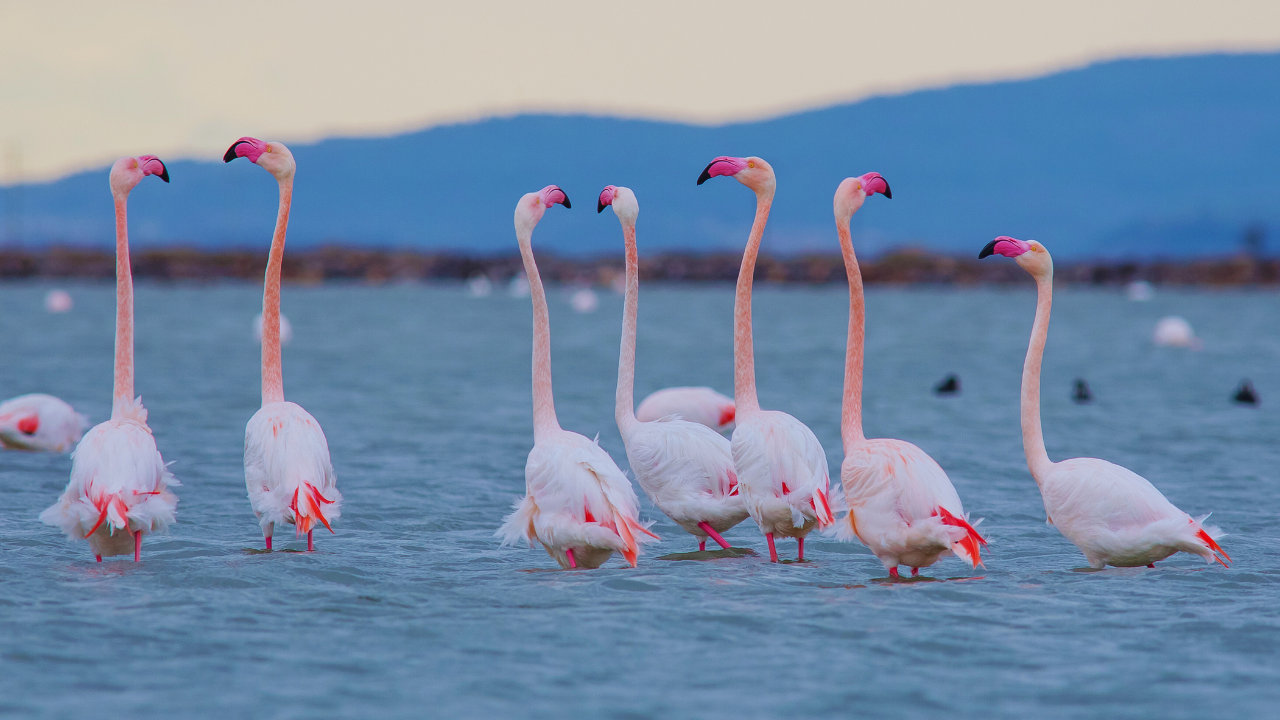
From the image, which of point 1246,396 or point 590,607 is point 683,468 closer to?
point 590,607

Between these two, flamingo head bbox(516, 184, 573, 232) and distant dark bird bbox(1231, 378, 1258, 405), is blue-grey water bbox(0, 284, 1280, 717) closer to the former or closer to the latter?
distant dark bird bbox(1231, 378, 1258, 405)

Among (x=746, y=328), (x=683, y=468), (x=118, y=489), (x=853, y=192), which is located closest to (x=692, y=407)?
(x=746, y=328)

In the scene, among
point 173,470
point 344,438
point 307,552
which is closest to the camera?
point 307,552

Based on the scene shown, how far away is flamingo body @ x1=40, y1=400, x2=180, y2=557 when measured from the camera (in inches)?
297

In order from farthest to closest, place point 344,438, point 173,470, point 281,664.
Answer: point 344,438 → point 173,470 → point 281,664

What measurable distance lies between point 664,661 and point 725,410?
290 inches

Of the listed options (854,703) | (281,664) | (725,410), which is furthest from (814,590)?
(725,410)

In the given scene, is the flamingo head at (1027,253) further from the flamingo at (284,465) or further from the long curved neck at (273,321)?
the long curved neck at (273,321)

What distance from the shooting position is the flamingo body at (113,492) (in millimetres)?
7543

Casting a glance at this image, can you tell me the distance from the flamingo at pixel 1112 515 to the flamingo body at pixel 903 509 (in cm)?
74

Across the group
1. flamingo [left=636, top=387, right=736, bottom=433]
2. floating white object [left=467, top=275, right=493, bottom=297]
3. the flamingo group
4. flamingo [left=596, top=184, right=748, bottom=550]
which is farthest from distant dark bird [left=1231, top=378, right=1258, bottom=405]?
floating white object [left=467, top=275, right=493, bottom=297]

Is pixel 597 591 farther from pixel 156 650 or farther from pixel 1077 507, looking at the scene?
pixel 1077 507

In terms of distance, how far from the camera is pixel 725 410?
13.5 metres

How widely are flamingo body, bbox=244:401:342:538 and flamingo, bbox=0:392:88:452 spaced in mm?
6042
